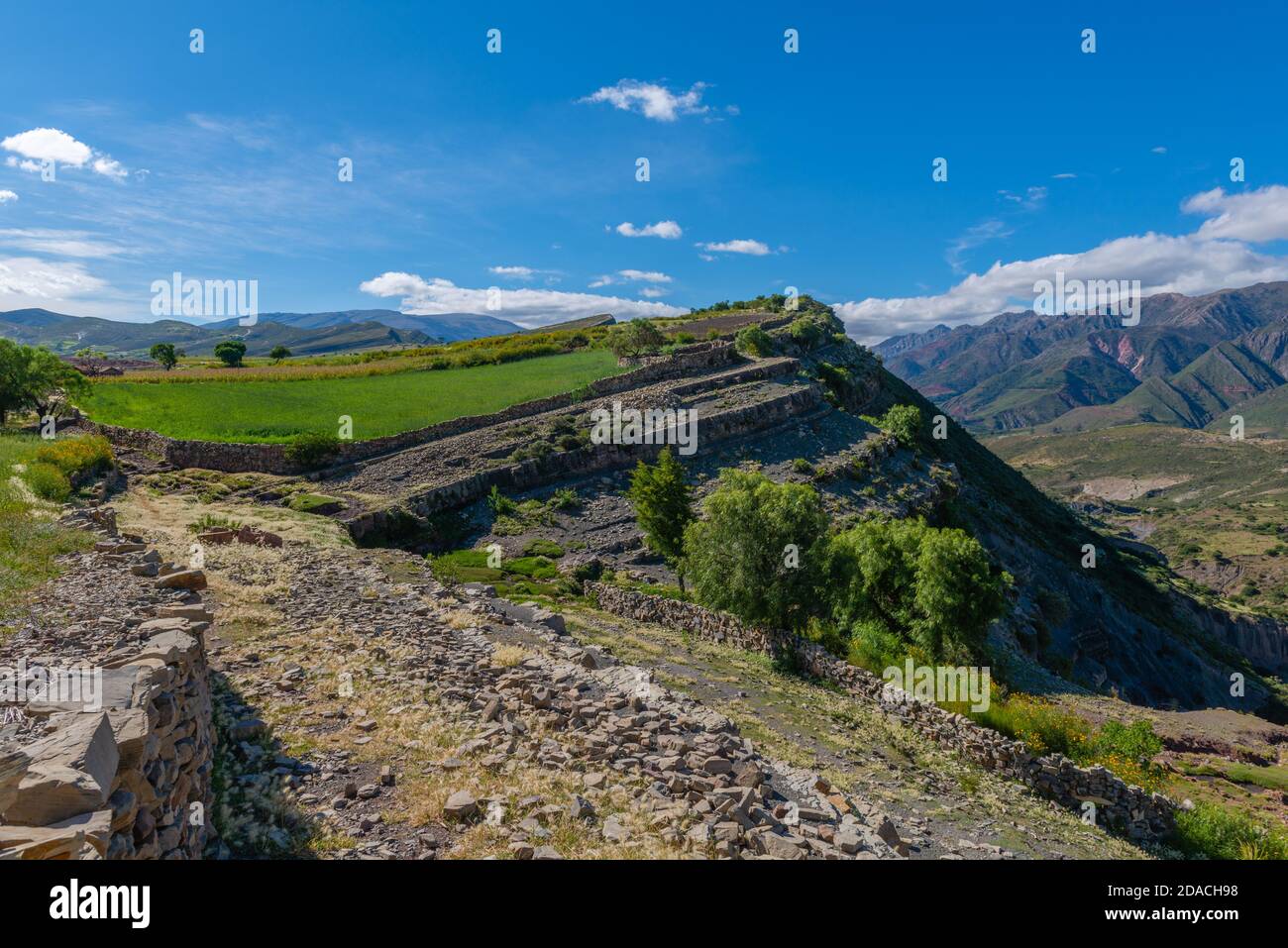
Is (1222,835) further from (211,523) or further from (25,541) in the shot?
(211,523)

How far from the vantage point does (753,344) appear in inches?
3147

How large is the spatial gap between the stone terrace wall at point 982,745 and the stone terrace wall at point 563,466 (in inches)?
892

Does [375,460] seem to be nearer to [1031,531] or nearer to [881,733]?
[881,733]

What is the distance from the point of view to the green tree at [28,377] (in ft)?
140

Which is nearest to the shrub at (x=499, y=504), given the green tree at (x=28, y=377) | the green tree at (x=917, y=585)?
the green tree at (x=917, y=585)

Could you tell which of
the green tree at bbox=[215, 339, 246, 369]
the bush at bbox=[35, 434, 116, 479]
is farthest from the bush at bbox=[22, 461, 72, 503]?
the green tree at bbox=[215, 339, 246, 369]

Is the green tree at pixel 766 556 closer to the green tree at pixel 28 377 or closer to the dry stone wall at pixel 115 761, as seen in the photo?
the dry stone wall at pixel 115 761

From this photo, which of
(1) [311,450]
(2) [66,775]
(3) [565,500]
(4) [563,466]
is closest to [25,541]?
(2) [66,775]

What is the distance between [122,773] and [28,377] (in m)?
54.2

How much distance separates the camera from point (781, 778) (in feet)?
40.3

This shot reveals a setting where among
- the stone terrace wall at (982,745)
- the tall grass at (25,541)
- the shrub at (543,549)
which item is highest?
the tall grass at (25,541)

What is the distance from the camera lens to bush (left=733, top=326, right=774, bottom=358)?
7988 cm

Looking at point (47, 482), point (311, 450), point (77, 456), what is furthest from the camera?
Result: point (311, 450)

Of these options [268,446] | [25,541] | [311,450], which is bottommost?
[25,541]
